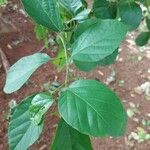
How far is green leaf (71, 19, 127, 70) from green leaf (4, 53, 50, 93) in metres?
0.07

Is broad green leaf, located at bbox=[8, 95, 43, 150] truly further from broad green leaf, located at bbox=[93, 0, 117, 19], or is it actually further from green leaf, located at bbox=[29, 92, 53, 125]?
broad green leaf, located at bbox=[93, 0, 117, 19]

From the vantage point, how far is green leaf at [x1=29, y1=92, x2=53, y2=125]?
62 cm

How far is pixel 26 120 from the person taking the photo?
65cm

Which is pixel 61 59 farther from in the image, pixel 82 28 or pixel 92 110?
pixel 92 110

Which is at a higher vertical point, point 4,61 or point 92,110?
point 92,110

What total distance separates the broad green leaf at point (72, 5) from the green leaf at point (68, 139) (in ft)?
0.96

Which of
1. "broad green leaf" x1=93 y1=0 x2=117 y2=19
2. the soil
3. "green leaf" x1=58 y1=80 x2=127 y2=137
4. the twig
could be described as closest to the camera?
"green leaf" x1=58 y1=80 x2=127 y2=137

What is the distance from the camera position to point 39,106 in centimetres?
62

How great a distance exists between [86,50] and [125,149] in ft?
5.55

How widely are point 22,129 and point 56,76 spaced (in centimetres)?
192

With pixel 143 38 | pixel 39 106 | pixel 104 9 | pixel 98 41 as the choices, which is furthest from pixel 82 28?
pixel 143 38

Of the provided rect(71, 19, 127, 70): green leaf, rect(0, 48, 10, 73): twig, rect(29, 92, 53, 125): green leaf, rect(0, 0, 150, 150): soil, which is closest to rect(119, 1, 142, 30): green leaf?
rect(71, 19, 127, 70): green leaf

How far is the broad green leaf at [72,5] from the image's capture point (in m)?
0.83

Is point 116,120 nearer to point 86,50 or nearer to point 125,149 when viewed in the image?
point 86,50
